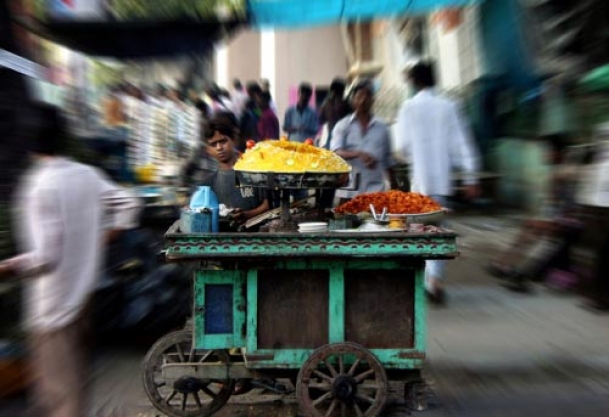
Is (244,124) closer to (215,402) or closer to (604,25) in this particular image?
(604,25)

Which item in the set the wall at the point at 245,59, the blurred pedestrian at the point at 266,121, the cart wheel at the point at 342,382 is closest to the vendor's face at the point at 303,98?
the blurred pedestrian at the point at 266,121

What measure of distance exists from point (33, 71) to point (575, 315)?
4.80 meters

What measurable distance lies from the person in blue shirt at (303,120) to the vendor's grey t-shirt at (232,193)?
4830 millimetres

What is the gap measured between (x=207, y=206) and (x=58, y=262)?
82 cm

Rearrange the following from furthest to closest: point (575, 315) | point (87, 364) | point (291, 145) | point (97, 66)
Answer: point (97, 66) → point (575, 315) → point (291, 145) → point (87, 364)

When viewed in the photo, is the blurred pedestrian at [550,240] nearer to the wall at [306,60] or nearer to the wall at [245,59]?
the wall at [306,60]

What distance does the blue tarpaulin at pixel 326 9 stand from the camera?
5230 millimetres

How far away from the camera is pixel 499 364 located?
4797 mm

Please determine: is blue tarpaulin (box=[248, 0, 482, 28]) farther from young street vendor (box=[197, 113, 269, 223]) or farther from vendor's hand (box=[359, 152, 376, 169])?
vendor's hand (box=[359, 152, 376, 169])

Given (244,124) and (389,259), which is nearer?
(389,259)

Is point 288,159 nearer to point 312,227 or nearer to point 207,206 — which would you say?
point 312,227

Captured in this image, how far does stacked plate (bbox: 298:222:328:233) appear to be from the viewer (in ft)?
11.5

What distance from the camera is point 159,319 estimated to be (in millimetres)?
4820

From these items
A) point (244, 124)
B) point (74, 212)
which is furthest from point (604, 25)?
point (74, 212)
